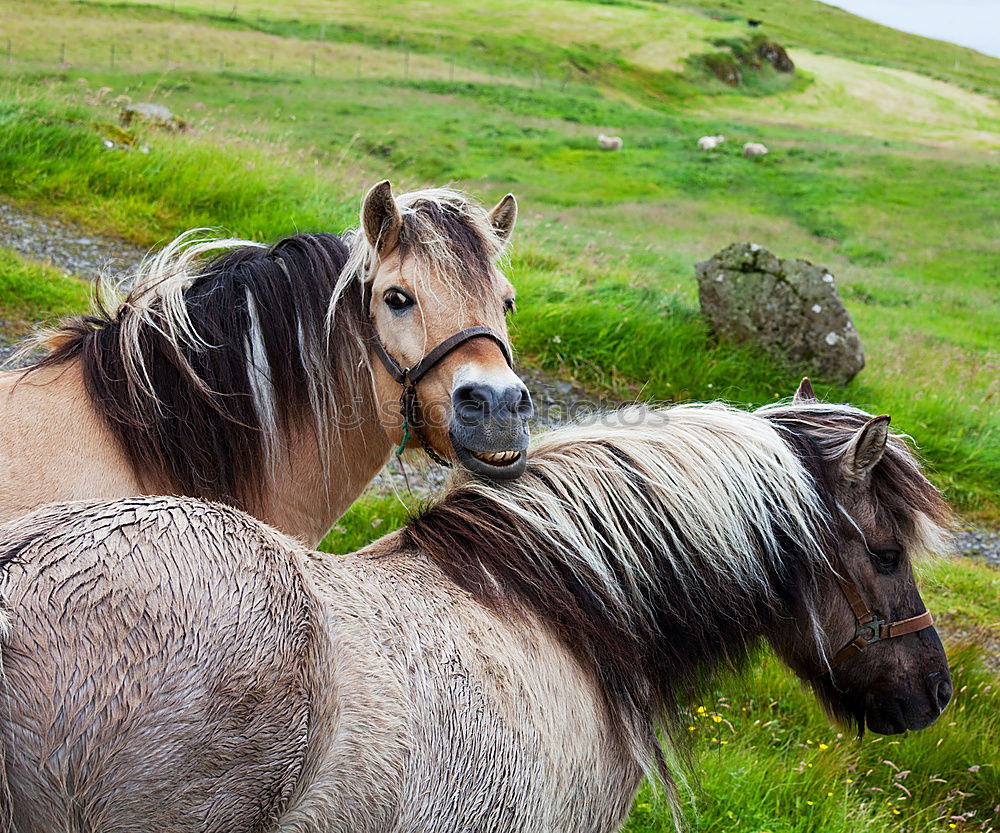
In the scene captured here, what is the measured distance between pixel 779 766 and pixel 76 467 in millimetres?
3519

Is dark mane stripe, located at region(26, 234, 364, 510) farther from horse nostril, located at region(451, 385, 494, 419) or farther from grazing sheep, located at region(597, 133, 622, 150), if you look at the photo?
grazing sheep, located at region(597, 133, 622, 150)

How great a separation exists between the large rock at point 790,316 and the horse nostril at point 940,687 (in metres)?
6.44

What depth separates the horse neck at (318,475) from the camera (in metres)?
3.56

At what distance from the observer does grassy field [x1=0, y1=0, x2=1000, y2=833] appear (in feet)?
15.9

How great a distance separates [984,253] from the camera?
24.0 m

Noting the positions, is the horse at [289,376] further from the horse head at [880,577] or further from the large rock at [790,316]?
the large rock at [790,316]

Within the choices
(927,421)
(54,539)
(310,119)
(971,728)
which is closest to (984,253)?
(927,421)

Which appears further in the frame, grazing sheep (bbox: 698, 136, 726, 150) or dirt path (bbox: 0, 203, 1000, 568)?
grazing sheep (bbox: 698, 136, 726, 150)

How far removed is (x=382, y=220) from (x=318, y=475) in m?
1.10

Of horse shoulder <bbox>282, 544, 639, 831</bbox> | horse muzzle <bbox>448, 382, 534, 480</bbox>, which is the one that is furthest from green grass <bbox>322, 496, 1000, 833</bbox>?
horse muzzle <bbox>448, 382, 534, 480</bbox>

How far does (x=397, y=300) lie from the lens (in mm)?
3404

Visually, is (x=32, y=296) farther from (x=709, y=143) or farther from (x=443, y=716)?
(x=709, y=143)

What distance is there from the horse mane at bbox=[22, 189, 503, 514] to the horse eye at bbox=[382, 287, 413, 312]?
13 cm

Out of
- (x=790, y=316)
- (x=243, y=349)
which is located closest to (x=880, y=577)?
Result: (x=243, y=349)
